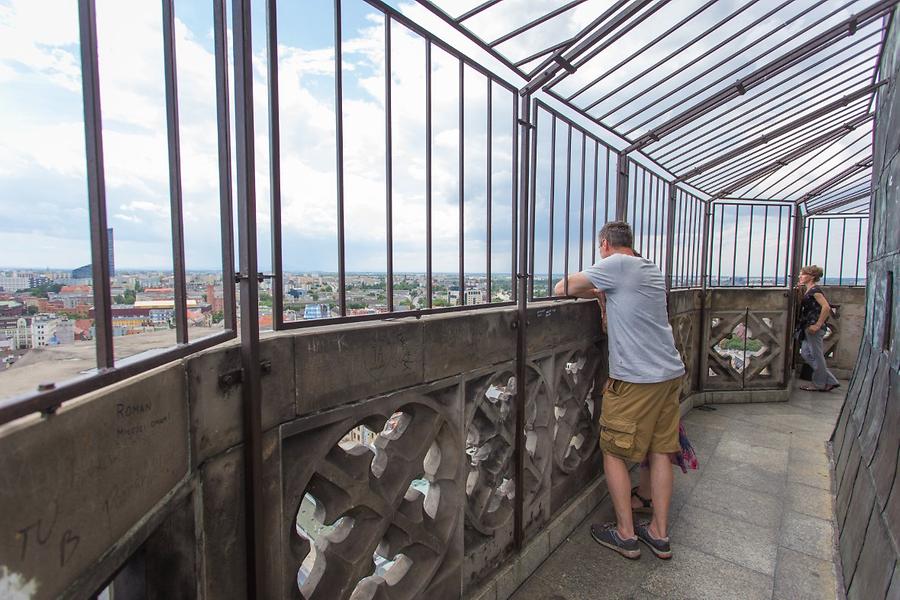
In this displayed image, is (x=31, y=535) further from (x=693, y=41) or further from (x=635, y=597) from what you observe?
(x=693, y=41)

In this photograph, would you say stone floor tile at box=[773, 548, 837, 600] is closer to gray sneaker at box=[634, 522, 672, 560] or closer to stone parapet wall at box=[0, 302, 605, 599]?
gray sneaker at box=[634, 522, 672, 560]

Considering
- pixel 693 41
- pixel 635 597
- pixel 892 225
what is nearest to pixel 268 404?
pixel 635 597

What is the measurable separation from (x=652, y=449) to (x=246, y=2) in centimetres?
334

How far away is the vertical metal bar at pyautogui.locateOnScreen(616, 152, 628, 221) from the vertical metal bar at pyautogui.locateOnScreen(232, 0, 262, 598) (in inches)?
134

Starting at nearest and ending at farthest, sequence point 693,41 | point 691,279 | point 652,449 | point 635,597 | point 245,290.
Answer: point 245,290 → point 635,597 → point 693,41 → point 652,449 → point 691,279

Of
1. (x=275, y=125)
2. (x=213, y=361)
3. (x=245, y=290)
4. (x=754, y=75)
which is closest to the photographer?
(x=213, y=361)

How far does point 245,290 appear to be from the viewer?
1385mm

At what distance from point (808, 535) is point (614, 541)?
58.3 inches

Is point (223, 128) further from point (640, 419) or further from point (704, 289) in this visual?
point (704, 289)

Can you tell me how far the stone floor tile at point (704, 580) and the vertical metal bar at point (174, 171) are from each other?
9.16 feet

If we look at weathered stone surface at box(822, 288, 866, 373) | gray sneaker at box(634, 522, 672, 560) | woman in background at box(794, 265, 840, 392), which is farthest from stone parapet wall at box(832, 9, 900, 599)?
weathered stone surface at box(822, 288, 866, 373)

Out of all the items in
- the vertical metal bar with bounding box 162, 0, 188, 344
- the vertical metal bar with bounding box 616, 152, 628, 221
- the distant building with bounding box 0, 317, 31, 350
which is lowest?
the distant building with bounding box 0, 317, 31, 350

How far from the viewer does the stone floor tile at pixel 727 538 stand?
3080 mm

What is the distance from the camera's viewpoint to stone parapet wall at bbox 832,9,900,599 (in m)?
2.16
